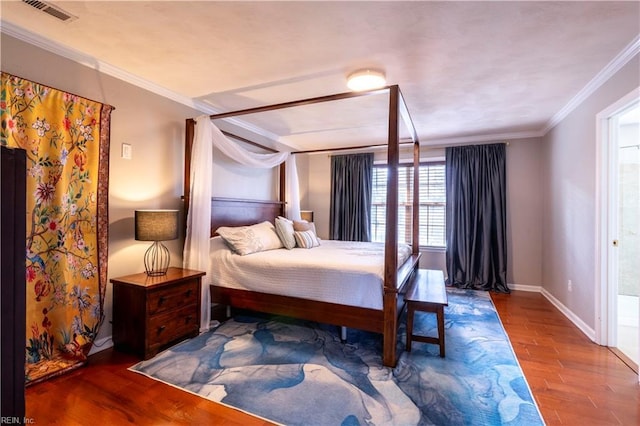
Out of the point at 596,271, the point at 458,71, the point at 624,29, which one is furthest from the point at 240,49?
the point at 596,271

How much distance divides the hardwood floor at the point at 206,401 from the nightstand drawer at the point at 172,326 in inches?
9.0

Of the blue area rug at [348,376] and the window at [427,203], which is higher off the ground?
the window at [427,203]

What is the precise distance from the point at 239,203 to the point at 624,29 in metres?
3.75

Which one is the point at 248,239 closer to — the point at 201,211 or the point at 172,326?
the point at 201,211

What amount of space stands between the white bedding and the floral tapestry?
1.03 m

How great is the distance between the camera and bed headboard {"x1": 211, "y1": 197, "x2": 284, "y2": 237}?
352 cm

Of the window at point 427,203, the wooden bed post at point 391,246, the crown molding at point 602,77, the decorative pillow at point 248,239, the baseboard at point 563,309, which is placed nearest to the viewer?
the crown molding at point 602,77

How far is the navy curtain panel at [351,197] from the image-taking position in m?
5.48

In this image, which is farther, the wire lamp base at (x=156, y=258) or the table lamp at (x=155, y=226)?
the wire lamp base at (x=156, y=258)

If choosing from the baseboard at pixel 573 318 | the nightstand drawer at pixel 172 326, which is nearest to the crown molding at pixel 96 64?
the nightstand drawer at pixel 172 326

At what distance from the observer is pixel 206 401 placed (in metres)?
1.85

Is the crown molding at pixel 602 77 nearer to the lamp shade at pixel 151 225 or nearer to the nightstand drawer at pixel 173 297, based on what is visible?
the lamp shade at pixel 151 225

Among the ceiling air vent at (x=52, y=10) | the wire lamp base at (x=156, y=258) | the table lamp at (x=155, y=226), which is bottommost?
the wire lamp base at (x=156, y=258)

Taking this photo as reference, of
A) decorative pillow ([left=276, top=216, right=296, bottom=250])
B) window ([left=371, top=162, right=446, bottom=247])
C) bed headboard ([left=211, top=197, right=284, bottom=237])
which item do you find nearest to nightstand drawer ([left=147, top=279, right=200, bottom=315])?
bed headboard ([left=211, top=197, right=284, bottom=237])
